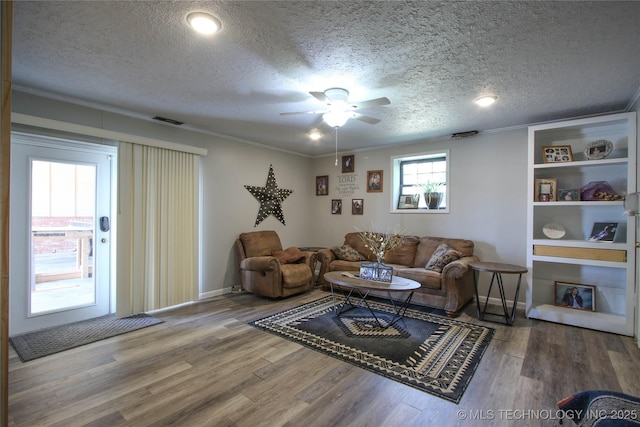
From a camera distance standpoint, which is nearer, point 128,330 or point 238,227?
point 128,330

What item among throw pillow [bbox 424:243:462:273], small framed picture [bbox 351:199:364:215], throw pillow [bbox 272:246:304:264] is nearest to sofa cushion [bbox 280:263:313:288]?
throw pillow [bbox 272:246:304:264]

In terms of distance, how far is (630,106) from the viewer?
10.7ft

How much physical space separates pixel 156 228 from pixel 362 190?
137 inches

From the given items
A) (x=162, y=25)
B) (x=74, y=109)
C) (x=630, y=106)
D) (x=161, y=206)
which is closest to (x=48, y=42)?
(x=162, y=25)

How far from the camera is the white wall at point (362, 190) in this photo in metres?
4.09

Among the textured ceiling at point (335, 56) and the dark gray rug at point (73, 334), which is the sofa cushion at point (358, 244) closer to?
the textured ceiling at point (335, 56)

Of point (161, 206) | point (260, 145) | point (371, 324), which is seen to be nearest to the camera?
point (371, 324)

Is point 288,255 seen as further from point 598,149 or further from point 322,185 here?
point 598,149

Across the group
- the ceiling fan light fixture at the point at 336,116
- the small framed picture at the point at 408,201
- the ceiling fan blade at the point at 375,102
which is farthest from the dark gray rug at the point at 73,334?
the small framed picture at the point at 408,201

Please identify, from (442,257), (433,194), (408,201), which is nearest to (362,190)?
(408,201)

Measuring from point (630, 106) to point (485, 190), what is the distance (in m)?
1.69

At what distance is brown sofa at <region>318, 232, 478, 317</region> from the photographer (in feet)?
12.3

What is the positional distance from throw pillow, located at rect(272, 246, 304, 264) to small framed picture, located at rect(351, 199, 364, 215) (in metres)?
1.46

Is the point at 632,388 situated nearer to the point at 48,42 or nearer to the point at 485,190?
the point at 485,190
